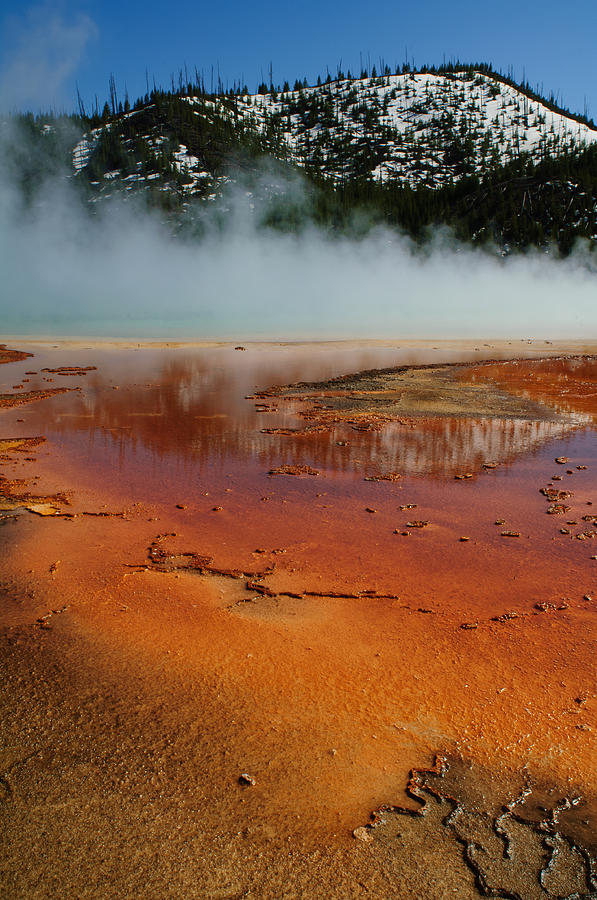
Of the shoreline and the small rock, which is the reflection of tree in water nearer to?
the shoreline

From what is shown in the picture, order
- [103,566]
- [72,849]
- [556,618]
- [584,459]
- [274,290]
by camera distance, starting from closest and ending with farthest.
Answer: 1. [72,849]
2. [556,618]
3. [103,566]
4. [584,459]
5. [274,290]

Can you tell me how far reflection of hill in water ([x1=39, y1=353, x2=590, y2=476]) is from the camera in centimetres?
816

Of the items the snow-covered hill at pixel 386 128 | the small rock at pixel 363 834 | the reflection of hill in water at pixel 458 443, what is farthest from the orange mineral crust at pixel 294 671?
the snow-covered hill at pixel 386 128

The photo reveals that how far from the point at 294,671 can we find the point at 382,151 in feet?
364

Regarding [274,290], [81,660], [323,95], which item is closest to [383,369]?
[81,660]

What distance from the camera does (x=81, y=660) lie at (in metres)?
3.68

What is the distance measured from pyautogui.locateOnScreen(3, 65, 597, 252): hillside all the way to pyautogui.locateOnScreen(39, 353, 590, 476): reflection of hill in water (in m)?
57.2

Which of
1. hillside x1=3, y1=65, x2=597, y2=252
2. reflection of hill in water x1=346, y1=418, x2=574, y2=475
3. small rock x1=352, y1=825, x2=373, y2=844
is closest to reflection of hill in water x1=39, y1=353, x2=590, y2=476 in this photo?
reflection of hill in water x1=346, y1=418, x2=574, y2=475

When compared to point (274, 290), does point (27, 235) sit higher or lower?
higher

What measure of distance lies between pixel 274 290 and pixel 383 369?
45.5 metres

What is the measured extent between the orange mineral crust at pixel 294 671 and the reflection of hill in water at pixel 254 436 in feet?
1.22

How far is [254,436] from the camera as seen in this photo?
948 centimetres

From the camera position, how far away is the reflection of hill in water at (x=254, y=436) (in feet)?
26.8

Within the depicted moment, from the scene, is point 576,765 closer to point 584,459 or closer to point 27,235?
point 584,459
